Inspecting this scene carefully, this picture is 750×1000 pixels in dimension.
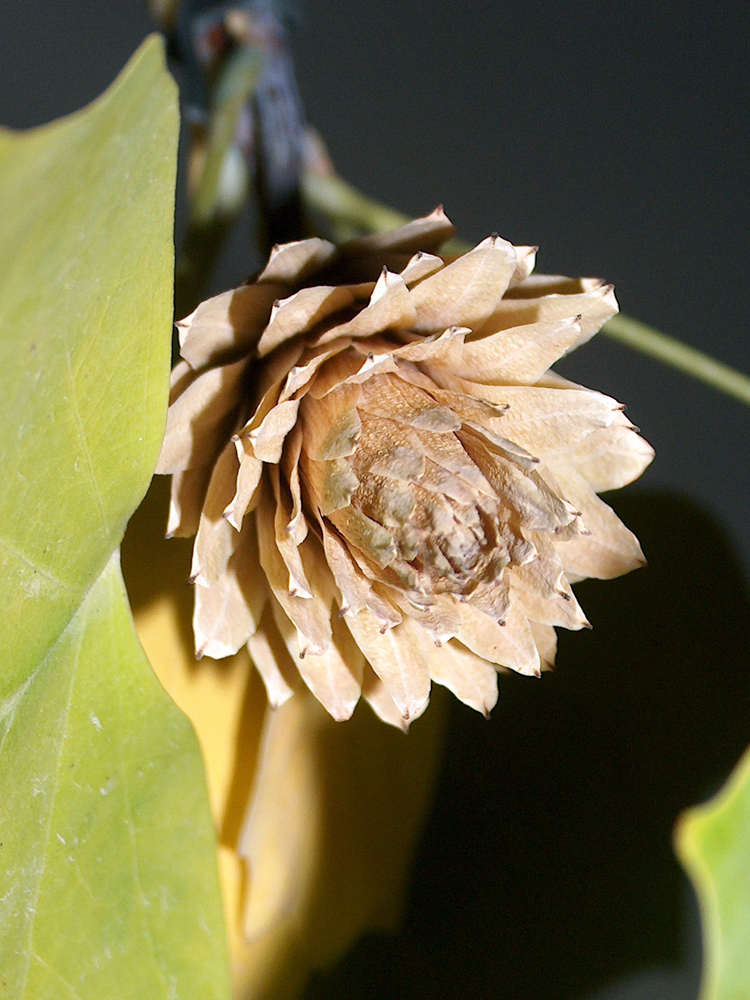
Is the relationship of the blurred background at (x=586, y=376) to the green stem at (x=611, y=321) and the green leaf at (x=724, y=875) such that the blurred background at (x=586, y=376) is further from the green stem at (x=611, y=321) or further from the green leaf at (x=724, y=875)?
the green leaf at (x=724, y=875)

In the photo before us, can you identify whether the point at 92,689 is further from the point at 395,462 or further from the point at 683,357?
the point at 683,357

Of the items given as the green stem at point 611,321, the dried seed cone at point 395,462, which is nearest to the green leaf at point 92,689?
the dried seed cone at point 395,462

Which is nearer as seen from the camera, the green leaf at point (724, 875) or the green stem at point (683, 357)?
the green leaf at point (724, 875)

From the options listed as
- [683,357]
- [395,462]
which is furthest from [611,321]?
Result: [395,462]

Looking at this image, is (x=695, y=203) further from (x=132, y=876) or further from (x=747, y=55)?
(x=132, y=876)

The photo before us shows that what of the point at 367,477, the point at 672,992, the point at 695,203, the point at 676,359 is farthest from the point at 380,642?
the point at 695,203

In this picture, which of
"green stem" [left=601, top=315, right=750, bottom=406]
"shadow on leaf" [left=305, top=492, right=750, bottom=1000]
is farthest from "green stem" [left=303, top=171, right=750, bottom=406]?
"shadow on leaf" [left=305, top=492, right=750, bottom=1000]
